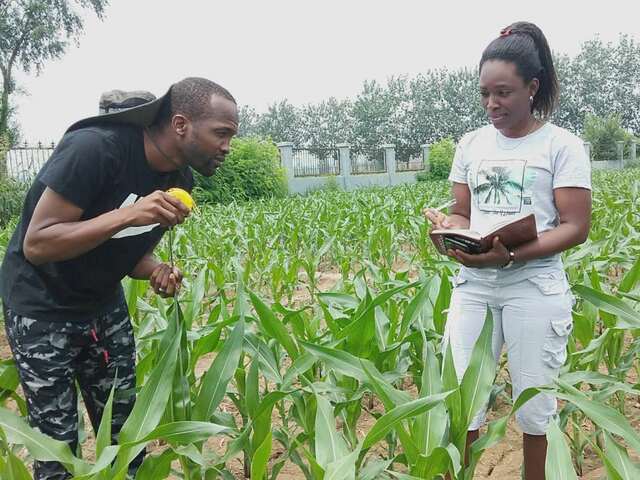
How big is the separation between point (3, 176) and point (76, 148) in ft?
43.0

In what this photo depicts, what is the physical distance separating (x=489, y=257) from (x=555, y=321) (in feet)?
0.89

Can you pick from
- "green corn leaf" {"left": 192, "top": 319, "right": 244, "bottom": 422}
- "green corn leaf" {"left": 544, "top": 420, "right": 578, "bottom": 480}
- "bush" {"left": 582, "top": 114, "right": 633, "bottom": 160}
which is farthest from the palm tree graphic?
"bush" {"left": 582, "top": 114, "right": 633, "bottom": 160}

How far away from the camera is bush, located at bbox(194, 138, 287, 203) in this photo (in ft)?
50.7

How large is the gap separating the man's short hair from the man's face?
0.02 meters

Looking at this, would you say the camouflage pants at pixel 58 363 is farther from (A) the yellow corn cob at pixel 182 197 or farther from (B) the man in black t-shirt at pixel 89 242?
(A) the yellow corn cob at pixel 182 197

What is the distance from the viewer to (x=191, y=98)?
1.64 meters

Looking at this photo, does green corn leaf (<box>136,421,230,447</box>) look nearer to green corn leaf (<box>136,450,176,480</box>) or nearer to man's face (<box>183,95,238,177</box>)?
green corn leaf (<box>136,450,176,480</box>)

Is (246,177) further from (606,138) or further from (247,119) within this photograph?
(247,119)

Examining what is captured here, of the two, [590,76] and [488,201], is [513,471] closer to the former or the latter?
[488,201]

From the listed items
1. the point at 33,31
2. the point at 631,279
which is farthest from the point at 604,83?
the point at 631,279

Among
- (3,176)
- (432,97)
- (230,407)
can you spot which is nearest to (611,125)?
(432,97)

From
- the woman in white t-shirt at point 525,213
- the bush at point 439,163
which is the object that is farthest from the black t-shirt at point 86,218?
the bush at point 439,163

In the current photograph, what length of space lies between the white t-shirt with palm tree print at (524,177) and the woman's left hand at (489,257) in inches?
4.1

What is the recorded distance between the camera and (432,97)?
2286 inches
